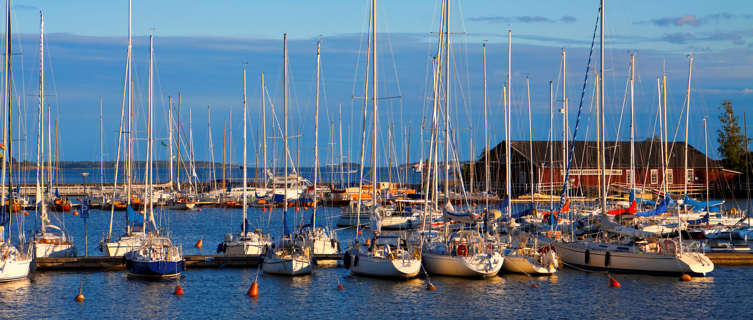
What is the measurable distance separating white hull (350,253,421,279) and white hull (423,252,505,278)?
36.7 inches

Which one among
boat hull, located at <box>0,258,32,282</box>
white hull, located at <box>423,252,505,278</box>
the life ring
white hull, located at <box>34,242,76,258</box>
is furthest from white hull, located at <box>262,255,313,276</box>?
white hull, located at <box>34,242,76,258</box>

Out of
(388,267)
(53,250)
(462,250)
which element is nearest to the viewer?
(388,267)

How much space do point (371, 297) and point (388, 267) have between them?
9.61 feet

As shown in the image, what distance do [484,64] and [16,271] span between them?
95.7 ft

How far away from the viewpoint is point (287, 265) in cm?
3666

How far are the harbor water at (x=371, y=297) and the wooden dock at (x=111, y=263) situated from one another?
1.69ft

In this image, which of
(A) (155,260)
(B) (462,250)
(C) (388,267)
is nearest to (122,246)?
(A) (155,260)

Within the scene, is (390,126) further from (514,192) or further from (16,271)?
(16,271)

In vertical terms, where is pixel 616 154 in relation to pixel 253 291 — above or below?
above

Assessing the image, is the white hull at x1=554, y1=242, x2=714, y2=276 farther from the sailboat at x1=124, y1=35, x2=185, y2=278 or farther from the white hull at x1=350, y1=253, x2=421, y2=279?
the sailboat at x1=124, y1=35, x2=185, y2=278

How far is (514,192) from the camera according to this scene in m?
99.9

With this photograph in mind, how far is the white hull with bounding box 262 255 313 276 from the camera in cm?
3669

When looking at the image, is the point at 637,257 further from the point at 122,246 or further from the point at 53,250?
the point at 53,250

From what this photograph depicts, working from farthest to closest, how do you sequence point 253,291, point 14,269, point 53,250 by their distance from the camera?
point 53,250
point 14,269
point 253,291
